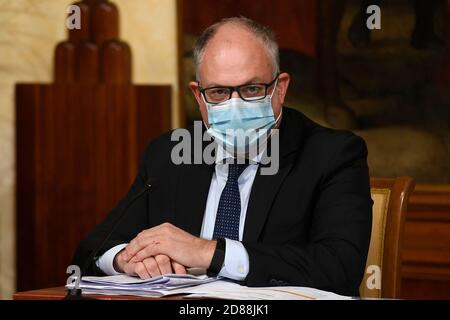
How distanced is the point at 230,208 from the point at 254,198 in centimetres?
9

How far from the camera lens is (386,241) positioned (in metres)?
2.71

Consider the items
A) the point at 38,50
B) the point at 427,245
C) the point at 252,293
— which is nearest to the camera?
the point at 252,293

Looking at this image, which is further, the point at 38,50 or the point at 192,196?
the point at 38,50

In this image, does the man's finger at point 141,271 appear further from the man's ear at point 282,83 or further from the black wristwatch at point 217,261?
the man's ear at point 282,83

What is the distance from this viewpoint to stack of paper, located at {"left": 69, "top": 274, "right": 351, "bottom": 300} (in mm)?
1962

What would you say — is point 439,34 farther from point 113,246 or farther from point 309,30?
point 113,246

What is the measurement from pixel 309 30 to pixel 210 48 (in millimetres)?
2270

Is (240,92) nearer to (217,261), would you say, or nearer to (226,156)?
(226,156)

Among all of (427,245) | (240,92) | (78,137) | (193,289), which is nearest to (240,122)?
(240,92)

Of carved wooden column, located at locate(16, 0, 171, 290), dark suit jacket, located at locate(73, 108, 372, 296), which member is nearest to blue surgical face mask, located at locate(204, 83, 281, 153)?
dark suit jacket, located at locate(73, 108, 372, 296)

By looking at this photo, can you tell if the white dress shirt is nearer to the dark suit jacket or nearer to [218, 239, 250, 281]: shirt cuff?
the dark suit jacket

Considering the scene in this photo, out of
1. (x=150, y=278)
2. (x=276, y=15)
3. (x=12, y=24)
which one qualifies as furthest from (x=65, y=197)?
(x=150, y=278)

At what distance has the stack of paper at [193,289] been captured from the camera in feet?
6.44

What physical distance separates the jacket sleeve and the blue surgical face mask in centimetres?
23
